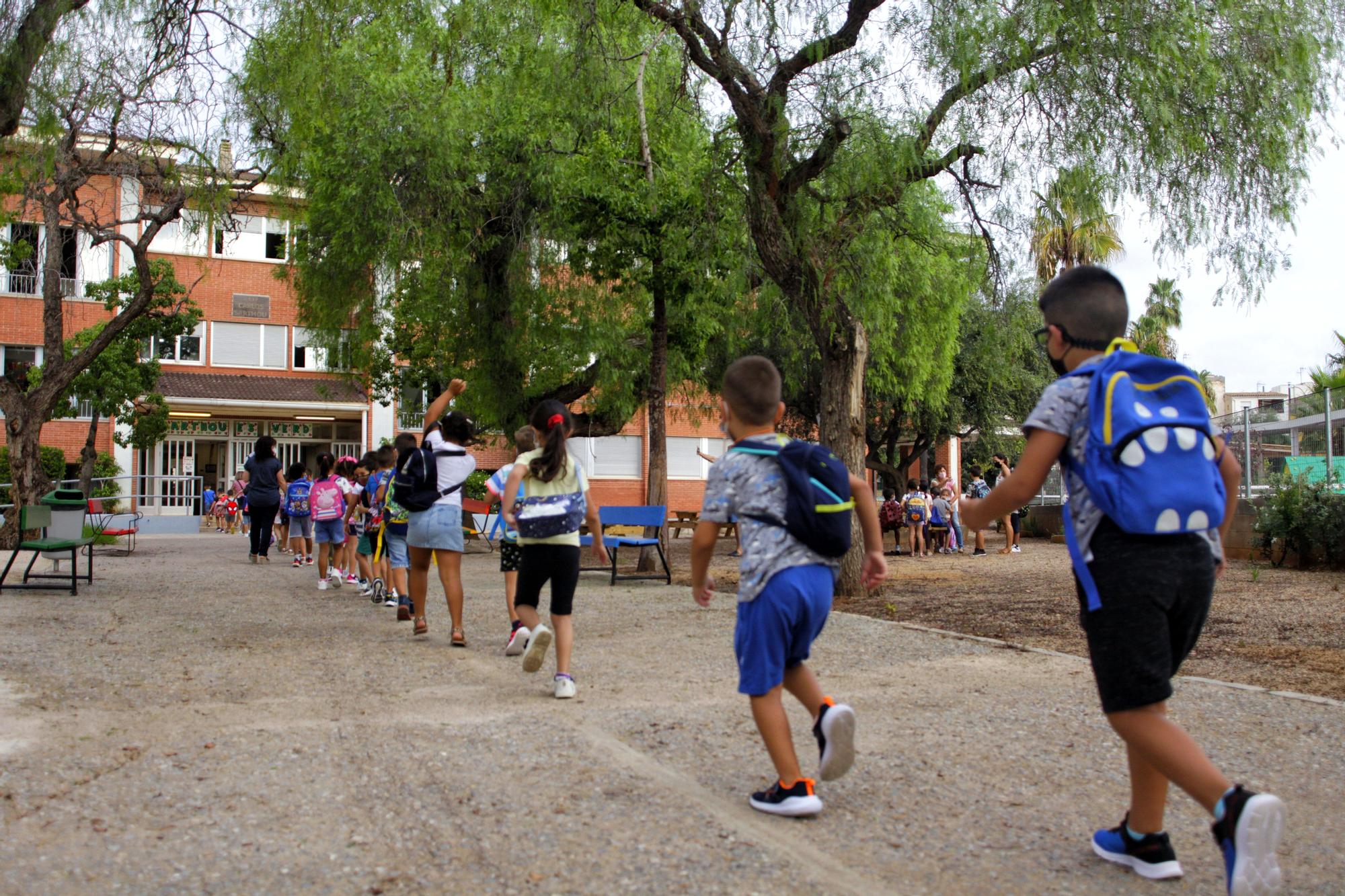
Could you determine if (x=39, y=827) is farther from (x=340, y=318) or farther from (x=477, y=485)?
(x=477, y=485)

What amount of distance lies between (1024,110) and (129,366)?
2361 centimetres

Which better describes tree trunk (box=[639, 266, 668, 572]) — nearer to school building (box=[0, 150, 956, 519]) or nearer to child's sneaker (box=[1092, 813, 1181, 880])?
child's sneaker (box=[1092, 813, 1181, 880])

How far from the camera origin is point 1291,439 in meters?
18.2

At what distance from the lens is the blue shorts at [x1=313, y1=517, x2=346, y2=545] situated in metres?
13.1

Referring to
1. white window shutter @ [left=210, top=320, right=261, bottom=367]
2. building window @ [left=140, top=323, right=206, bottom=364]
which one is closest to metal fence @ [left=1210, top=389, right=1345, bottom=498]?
white window shutter @ [left=210, top=320, right=261, bottom=367]

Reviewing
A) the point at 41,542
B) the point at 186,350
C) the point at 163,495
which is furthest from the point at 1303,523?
the point at 186,350

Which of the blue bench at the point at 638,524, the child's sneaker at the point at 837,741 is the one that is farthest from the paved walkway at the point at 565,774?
the blue bench at the point at 638,524

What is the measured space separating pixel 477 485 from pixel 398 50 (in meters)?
21.9

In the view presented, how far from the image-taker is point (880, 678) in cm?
689

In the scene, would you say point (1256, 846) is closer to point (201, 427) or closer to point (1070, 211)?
point (1070, 211)

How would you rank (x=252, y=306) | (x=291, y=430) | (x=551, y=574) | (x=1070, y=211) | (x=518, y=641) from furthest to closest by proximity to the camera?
(x=291, y=430)
(x=252, y=306)
(x=1070, y=211)
(x=518, y=641)
(x=551, y=574)

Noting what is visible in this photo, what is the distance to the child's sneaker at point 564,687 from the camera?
6.16 meters

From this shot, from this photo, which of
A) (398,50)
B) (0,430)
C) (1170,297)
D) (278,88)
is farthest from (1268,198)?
(1170,297)

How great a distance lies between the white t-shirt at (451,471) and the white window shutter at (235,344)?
33610mm
